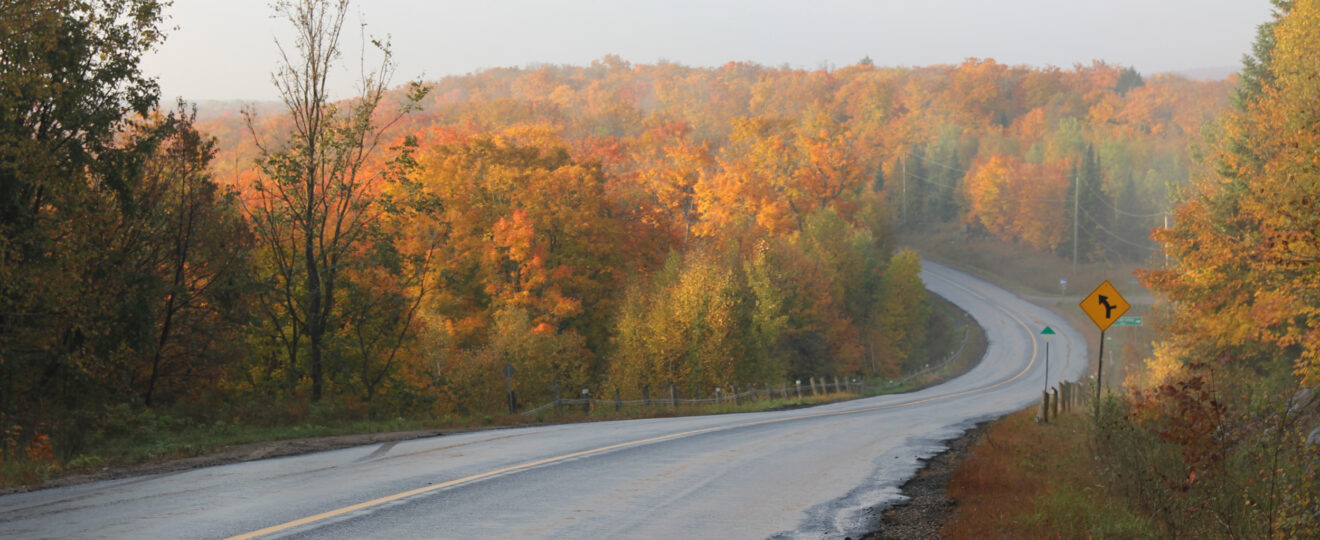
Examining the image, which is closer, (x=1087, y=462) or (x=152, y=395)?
(x=1087, y=462)

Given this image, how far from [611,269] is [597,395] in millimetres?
6866

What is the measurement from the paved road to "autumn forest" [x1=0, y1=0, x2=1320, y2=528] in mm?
4229

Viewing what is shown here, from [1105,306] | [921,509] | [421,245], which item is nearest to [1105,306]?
[1105,306]

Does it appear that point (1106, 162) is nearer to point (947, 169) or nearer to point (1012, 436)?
point (947, 169)

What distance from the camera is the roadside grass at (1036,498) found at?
8.57 m

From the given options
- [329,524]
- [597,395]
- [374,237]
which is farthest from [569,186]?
[329,524]

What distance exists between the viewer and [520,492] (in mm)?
9531

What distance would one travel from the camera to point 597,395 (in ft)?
138

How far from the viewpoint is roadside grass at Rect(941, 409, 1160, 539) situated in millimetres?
8570

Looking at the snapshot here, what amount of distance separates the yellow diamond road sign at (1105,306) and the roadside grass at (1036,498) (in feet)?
8.68

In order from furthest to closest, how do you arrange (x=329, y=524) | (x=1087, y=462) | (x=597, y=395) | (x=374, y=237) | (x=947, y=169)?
(x=947, y=169), (x=597, y=395), (x=374, y=237), (x=1087, y=462), (x=329, y=524)

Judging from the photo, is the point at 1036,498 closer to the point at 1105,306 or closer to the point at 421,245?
the point at 1105,306

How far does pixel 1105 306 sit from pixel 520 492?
535 inches

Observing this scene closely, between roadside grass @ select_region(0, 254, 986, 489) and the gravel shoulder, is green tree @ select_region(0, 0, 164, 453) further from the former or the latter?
the gravel shoulder
